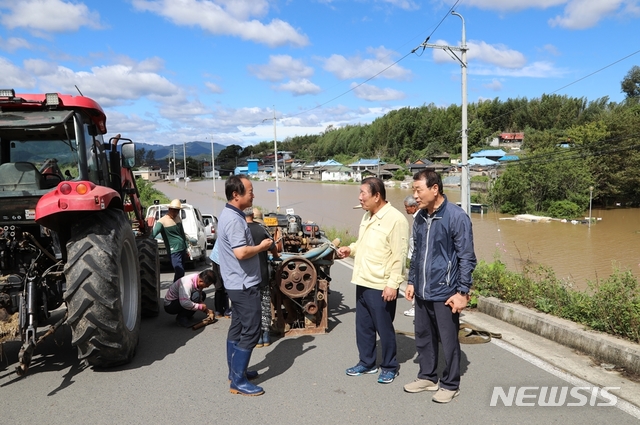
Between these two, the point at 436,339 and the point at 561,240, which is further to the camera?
the point at 561,240

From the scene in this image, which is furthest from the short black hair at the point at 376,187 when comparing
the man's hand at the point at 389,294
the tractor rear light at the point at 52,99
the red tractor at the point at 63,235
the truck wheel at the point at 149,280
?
the truck wheel at the point at 149,280

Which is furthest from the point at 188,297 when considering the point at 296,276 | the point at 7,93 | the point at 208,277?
the point at 7,93

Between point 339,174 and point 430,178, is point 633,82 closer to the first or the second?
point 339,174

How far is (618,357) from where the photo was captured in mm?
4777

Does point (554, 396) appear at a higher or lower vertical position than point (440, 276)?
lower

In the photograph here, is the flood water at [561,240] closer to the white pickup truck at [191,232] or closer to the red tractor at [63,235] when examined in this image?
the white pickup truck at [191,232]

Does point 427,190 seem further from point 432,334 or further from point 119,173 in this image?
point 119,173

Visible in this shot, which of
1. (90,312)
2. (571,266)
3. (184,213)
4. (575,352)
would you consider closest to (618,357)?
(575,352)

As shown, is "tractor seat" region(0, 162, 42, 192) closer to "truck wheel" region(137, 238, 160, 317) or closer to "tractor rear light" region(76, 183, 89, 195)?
"tractor rear light" region(76, 183, 89, 195)

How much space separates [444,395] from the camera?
4164 mm

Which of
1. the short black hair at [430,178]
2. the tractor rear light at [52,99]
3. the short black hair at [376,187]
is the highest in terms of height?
the tractor rear light at [52,99]

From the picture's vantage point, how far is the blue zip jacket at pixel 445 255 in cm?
415

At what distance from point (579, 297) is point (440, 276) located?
9.52 feet

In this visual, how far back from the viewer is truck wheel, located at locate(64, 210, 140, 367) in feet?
14.9
